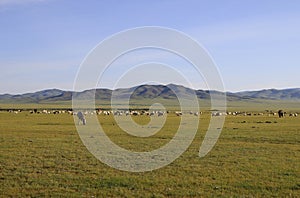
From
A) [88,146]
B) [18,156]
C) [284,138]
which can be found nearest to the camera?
[18,156]

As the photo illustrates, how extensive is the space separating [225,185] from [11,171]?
9.54m

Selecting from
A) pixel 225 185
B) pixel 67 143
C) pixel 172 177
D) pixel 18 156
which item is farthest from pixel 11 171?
pixel 67 143

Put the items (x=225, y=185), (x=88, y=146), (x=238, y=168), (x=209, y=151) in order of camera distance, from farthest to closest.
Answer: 1. (x=88, y=146)
2. (x=209, y=151)
3. (x=238, y=168)
4. (x=225, y=185)

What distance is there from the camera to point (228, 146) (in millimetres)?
28906

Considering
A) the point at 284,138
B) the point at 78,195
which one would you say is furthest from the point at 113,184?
the point at 284,138

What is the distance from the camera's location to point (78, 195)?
14836mm

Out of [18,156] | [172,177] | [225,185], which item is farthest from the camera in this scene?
[18,156]

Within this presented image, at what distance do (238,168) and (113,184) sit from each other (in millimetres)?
6584

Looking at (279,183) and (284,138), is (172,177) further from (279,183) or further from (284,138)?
(284,138)

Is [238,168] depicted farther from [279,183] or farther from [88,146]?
[88,146]

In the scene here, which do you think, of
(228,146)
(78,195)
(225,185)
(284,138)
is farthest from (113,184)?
(284,138)

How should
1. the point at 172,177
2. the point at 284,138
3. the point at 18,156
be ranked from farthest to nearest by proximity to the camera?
the point at 284,138, the point at 18,156, the point at 172,177

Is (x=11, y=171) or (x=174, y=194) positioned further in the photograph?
(x=11, y=171)

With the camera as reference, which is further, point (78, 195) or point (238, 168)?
point (238, 168)
